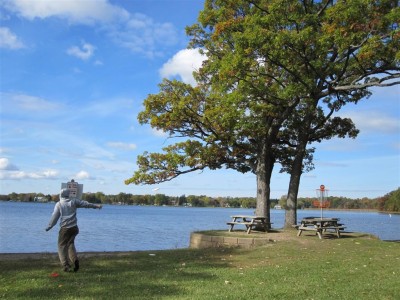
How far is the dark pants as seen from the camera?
29.7ft

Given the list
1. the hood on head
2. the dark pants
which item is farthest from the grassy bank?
the hood on head

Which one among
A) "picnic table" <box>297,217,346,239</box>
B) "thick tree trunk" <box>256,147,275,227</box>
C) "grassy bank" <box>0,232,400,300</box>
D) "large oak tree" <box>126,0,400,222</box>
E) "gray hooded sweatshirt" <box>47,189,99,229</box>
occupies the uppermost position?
"large oak tree" <box>126,0,400,222</box>

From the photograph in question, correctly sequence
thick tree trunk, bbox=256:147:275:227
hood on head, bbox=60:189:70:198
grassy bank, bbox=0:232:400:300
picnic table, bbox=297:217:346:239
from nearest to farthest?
grassy bank, bbox=0:232:400:300, hood on head, bbox=60:189:70:198, picnic table, bbox=297:217:346:239, thick tree trunk, bbox=256:147:275:227

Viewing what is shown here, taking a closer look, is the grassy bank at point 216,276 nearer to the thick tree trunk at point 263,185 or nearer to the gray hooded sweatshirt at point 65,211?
the gray hooded sweatshirt at point 65,211

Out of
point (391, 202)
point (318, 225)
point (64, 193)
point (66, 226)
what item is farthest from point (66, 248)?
point (391, 202)

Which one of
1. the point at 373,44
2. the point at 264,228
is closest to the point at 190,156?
the point at 264,228

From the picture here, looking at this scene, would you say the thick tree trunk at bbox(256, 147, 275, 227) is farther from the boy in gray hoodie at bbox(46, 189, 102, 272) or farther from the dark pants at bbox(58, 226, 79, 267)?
the dark pants at bbox(58, 226, 79, 267)

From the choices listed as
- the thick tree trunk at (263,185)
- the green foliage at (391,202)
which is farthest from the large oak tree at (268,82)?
the green foliage at (391,202)

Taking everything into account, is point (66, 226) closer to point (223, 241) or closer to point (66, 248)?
point (66, 248)

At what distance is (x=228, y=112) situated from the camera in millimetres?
16906

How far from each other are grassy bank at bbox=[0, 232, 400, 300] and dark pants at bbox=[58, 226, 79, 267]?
11.1 inches

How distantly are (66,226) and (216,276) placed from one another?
3239 mm

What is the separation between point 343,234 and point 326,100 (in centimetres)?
624

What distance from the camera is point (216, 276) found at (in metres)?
8.56
